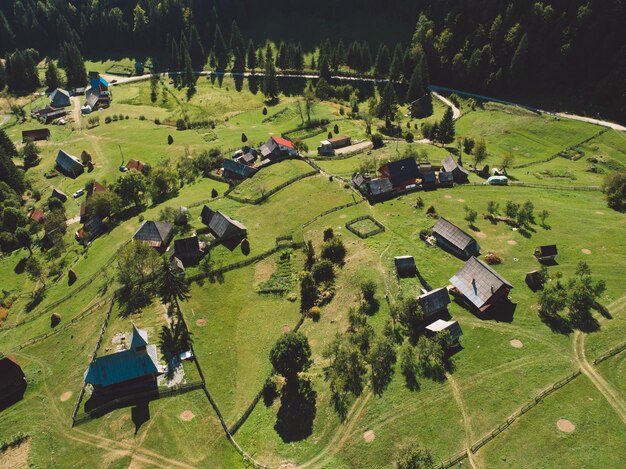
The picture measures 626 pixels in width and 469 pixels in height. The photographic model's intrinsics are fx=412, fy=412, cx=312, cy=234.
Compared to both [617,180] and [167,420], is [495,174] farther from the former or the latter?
[167,420]

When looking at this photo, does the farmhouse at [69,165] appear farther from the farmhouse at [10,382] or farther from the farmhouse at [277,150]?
the farmhouse at [10,382]

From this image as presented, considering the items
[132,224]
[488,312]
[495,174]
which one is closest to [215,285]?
[132,224]

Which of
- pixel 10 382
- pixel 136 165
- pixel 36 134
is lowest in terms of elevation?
pixel 36 134

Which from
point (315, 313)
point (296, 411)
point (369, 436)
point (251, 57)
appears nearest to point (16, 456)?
point (296, 411)

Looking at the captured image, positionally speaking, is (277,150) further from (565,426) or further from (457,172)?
(565,426)

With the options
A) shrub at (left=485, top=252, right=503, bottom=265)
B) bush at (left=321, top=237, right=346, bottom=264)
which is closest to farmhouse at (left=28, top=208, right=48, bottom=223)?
bush at (left=321, top=237, right=346, bottom=264)

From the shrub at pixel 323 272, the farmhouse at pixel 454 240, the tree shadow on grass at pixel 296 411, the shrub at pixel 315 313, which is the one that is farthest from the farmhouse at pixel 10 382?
A: the farmhouse at pixel 454 240
